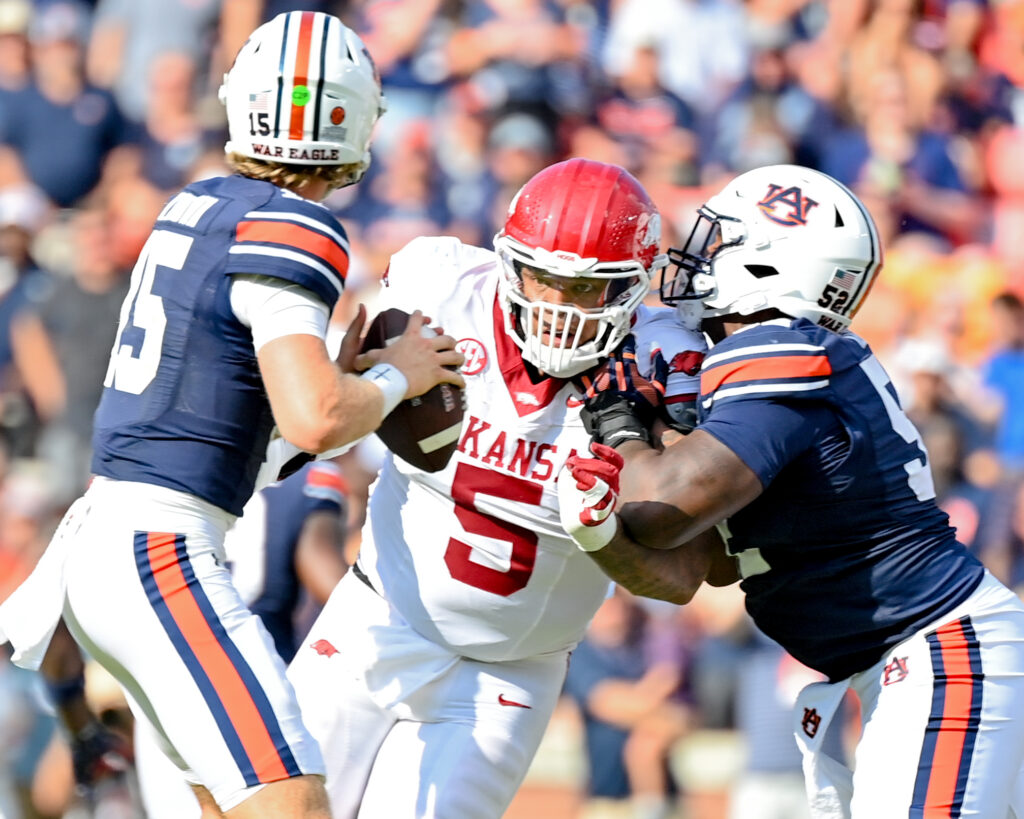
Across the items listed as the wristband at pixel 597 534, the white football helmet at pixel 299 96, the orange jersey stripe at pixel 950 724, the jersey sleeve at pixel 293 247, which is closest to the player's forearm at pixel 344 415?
the jersey sleeve at pixel 293 247

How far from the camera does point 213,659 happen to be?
10.9 feet

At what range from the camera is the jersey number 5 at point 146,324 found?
137 inches

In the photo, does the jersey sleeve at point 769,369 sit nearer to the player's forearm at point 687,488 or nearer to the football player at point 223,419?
the player's forearm at point 687,488

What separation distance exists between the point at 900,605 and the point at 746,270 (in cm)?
85

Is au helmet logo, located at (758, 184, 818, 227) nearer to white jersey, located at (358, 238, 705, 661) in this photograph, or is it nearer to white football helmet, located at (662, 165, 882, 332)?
white football helmet, located at (662, 165, 882, 332)

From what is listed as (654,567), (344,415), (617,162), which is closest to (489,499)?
(654,567)

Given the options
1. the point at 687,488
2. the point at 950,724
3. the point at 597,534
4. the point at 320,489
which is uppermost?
the point at 687,488

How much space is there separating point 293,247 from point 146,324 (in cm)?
41

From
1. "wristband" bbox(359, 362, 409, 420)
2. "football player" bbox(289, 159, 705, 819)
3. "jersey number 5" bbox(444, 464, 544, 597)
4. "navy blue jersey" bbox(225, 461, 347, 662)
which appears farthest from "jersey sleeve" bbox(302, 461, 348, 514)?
"wristband" bbox(359, 362, 409, 420)

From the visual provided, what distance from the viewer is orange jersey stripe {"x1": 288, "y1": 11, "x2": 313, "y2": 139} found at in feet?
11.9

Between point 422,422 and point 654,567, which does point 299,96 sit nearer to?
point 422,422

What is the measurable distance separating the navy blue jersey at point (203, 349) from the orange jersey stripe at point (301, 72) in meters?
0.17

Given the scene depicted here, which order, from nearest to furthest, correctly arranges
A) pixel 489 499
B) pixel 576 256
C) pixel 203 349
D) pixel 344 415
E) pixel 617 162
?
1. pixel 344 415
2. pixel 203 349
3. pixel 576 256
4. pixel 489 499
5. pixel 617 162

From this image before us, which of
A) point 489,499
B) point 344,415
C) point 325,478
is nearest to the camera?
point 344,415
